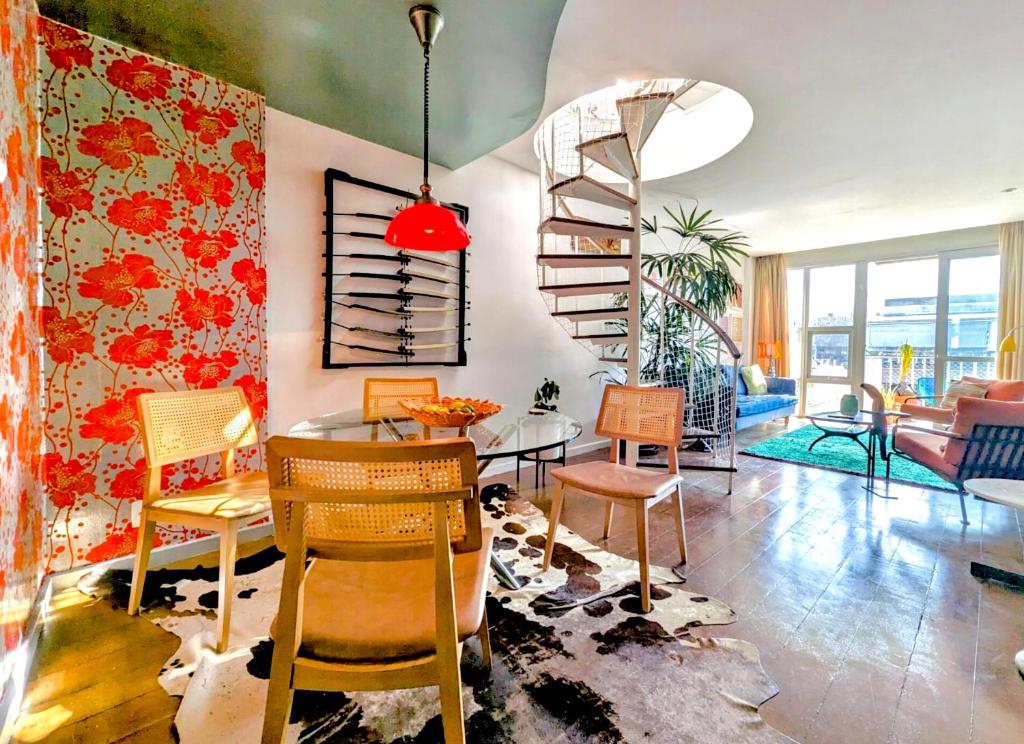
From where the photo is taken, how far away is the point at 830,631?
65.4 inches

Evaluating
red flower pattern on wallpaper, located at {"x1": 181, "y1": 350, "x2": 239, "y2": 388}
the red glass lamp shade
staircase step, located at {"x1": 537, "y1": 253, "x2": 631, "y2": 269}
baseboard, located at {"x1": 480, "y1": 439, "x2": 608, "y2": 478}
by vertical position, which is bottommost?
baseboard, located at {"x1": 480, "y1": 439, "x2": 608, "y2": 478}

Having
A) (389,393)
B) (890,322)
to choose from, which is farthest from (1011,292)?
(389,393)

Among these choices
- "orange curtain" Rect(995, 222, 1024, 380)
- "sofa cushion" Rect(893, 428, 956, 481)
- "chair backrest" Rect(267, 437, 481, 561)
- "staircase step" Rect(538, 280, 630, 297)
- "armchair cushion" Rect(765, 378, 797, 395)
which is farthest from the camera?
"armchair cushion" Rect(765, 378, 797, 395)

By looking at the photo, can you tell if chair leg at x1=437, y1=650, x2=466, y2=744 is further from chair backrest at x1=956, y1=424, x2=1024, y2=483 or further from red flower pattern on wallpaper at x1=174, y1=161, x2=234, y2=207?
chair backrest at x1=956, y1=424, x2=1024, y2=483

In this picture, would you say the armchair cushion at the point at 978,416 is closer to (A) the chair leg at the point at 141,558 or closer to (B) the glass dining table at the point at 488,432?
(B) the glass dining table at the point at 488,432

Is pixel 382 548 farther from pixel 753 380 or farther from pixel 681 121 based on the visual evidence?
pixel 753 380

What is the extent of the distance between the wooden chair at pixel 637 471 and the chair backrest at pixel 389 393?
36.4 inches

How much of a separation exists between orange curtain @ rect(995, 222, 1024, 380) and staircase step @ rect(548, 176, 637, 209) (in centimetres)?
579

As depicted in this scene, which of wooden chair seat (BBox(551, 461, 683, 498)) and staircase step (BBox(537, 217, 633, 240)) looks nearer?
wooden chair seat (BBox(551, 461, 683, 498))

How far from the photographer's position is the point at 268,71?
216 cm

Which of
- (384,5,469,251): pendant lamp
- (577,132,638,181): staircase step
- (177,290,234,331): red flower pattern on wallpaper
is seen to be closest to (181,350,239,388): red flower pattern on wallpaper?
(177,290,234,331): red flower pattern on wallpaper

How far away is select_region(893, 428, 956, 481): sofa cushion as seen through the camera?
2684mm

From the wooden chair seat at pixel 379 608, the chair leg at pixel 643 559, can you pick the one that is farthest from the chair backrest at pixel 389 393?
the chair leg at pixel 643 559

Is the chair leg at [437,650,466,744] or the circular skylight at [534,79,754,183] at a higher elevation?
the circular skylight at [534,79,754,183]
